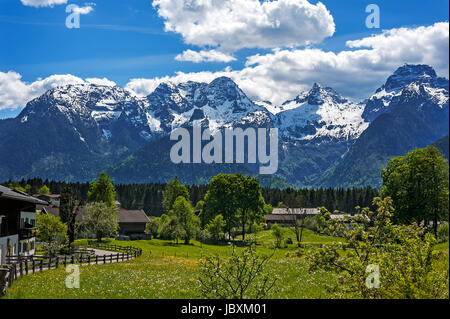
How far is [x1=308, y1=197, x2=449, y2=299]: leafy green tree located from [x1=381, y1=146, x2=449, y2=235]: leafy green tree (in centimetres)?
1335

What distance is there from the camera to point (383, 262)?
16312 millimetres

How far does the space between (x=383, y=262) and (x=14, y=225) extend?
48708 mm

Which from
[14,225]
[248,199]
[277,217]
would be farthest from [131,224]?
[277,217]

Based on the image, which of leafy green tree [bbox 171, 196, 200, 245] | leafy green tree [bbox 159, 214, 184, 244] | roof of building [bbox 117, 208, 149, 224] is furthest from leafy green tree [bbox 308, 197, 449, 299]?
roof of building [bbox 117, 208, 149, 224]

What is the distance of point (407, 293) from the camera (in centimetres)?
1370

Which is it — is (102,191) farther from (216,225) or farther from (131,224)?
(216,225)

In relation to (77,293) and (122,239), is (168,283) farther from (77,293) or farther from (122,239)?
(122,239)

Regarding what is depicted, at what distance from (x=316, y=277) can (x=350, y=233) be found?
16336mm

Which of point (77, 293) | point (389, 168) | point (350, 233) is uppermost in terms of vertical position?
point (389, 168)

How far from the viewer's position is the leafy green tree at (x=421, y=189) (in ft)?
110

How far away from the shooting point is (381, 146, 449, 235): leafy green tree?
33469 mm

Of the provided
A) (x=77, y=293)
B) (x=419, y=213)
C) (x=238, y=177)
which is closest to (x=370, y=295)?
(x=77, y=293)
